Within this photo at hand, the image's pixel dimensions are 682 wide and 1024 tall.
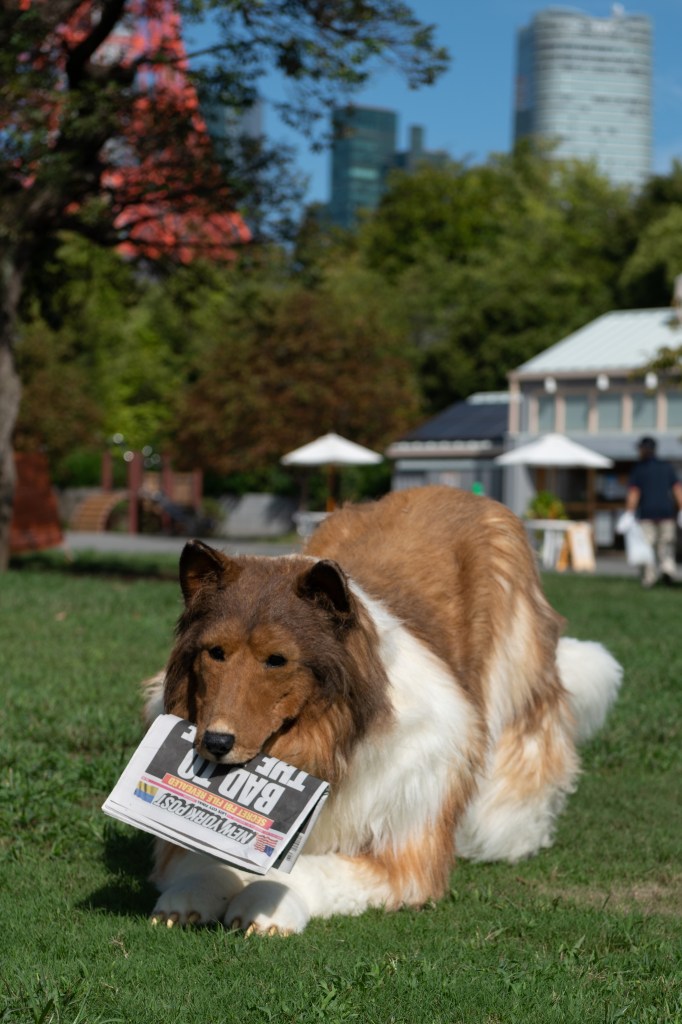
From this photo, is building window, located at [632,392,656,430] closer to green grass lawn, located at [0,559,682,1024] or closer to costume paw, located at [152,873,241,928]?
green grass lawn, located at [0,559,682,1024]

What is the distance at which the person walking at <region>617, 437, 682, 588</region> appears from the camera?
789 inches

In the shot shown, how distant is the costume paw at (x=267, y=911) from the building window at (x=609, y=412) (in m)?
34.7

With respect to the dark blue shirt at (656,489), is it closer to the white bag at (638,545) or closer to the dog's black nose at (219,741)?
the white bag at (638,545)

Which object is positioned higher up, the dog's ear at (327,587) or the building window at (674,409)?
the dog's ear at (327,587)

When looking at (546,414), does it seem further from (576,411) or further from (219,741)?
(219,741)

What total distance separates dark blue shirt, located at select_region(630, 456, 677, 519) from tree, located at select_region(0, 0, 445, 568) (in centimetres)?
696

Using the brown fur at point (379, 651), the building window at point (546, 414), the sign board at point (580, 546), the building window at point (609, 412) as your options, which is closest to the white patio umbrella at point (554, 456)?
the sign board at point (580, 546)

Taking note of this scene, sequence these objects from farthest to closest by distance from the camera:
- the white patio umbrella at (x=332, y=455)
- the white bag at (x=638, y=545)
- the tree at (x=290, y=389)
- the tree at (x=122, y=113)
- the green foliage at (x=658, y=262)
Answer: the green foliage at (x=658, y=262)
the tree at (x=290, y=389)
the white patio umbrella at (x=332, y=455)
the white bag at (x=638, y=545)
the tree at (x=122, y=113)

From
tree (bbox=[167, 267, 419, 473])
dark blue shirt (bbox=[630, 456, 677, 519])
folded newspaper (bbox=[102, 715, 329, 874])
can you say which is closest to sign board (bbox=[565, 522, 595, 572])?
dark blue shirt (bbox=[630, 456, 677, 519])

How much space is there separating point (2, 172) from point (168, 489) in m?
30.2

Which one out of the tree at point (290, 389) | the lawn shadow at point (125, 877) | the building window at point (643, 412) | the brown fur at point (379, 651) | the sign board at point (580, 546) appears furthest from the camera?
the tree at point (290, 389)

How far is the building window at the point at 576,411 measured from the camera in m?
38.9

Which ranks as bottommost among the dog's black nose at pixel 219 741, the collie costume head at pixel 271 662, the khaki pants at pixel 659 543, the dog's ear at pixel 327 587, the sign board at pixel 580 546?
the sign board at pixel 580 546

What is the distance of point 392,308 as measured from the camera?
61.1m
